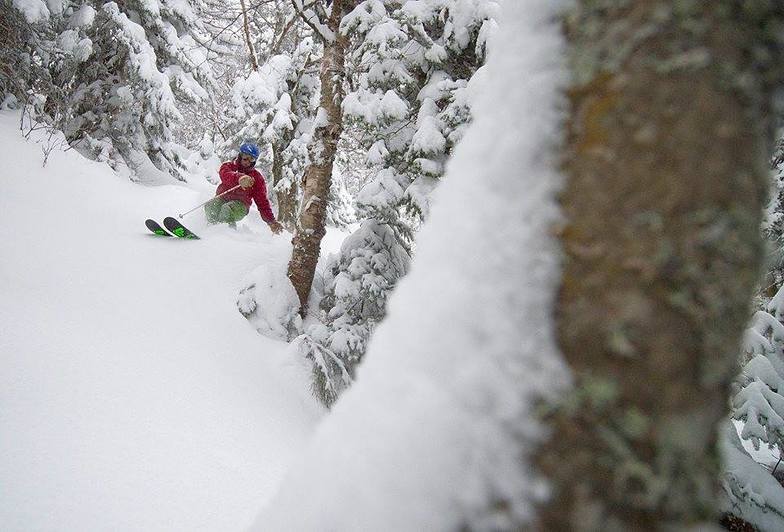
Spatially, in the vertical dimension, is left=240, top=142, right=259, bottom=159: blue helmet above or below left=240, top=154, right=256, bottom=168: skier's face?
above

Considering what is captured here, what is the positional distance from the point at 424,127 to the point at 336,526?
421cm

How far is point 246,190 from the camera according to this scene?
739 cm

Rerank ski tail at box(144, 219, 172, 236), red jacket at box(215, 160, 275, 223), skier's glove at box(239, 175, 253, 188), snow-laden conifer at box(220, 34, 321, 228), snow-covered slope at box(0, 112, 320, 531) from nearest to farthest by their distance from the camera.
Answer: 1. snow-covered slope at box(0, 112, 320, 531)
2. ski tail at box(144, 219, 172, 236)
3. skier's glove at box(239, 175, 253, 188)
4. red jacket at box(215, 160, 275, 223)
5. snow-laden conifer at box(220, 34, 321, 228)

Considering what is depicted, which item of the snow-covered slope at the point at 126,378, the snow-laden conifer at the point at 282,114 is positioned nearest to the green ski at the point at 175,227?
the snow-covered slope at the point at 126,378

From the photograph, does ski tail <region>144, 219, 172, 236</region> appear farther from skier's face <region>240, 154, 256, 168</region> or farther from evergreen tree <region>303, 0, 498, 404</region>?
evergreen tree <region>303, 0, 498, 404</region>

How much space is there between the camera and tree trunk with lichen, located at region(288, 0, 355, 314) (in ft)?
16.6

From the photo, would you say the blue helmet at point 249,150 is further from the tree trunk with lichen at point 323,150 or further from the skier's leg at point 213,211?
the tree trunk with lichen at point 323,150

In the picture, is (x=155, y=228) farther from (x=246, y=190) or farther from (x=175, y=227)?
(x=246, y=190)

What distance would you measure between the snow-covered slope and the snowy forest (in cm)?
2

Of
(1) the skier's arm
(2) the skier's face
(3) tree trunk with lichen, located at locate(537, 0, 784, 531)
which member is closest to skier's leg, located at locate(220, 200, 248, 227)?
(1) the skier's arm

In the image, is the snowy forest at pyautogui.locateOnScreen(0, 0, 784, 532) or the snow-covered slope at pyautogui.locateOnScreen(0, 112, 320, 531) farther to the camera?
the snow-covered slope at pyautogui.locateOnScreen(0, 112, 320, 531)

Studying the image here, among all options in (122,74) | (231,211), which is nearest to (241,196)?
(231,211)

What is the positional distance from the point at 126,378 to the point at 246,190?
16.0 feet

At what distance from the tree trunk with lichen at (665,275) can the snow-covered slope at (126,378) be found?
2361mm
